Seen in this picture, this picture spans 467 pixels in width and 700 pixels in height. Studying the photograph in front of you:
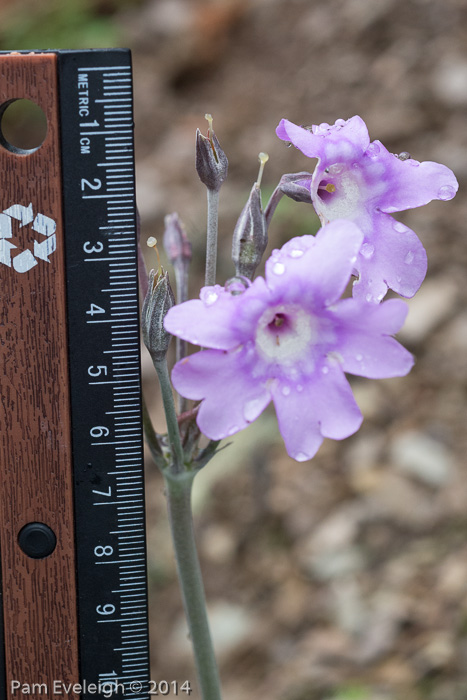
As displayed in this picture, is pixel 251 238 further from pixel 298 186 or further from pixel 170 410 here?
pixel 170 410

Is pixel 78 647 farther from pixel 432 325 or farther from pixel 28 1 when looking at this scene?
pixel 28 1

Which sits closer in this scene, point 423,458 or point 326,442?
point 423,458

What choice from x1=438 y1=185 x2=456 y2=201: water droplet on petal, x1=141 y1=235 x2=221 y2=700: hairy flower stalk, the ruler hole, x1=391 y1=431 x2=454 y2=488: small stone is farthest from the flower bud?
the ruler hole

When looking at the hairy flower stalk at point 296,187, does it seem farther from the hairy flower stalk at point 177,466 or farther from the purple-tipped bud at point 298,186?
the hairy flower stalk at point 177,466

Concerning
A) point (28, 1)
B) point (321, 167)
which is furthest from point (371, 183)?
point (28, 1)

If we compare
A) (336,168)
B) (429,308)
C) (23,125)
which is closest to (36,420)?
(336,168)
